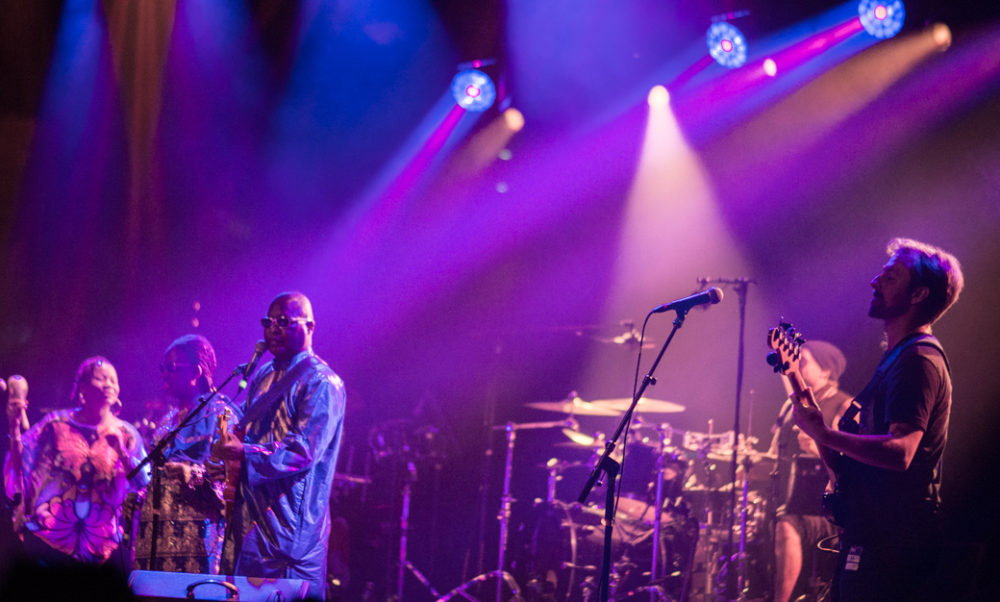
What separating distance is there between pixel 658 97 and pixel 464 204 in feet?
7.49

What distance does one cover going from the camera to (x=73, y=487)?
594 centimetres

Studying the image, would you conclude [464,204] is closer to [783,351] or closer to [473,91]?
[473,91]

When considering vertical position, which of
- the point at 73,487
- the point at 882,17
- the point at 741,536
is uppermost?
the point at 882,17

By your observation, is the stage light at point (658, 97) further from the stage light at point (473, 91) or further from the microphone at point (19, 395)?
the microphone at point (19, 395)

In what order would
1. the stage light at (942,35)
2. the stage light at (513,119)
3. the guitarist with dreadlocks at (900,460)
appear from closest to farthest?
the guitarist with dreadlocks at (900,460), the stage light at (942,35), the stage light at (513,119)

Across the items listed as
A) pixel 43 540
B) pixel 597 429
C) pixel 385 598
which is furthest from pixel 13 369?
pixel 597 429

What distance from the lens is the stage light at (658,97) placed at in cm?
809

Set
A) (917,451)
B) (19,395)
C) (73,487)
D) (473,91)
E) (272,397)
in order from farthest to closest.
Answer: (473,91), (19,395), (73,487), (272,397), (917,451)

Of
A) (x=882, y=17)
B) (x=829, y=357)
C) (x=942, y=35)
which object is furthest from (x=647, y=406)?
(x=942, y=35)

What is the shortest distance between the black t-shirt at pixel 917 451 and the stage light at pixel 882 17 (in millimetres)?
4058

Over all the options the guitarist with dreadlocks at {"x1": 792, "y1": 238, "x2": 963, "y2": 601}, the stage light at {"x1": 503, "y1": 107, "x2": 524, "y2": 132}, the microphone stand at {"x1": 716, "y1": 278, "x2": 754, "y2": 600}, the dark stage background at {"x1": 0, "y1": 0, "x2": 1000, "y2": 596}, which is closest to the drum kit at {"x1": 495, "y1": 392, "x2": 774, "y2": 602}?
the microphone stand at {"x1": 716, "y1": 278, "x2": 754, "y2": 600}

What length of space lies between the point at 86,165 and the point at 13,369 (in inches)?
79.2

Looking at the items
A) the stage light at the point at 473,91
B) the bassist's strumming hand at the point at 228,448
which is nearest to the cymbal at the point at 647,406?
the stage light at the point at 473,91

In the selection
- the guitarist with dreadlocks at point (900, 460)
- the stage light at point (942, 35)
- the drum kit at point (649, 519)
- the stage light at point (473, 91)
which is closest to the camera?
the guitarist with dreadlocks at point (900, 460)
